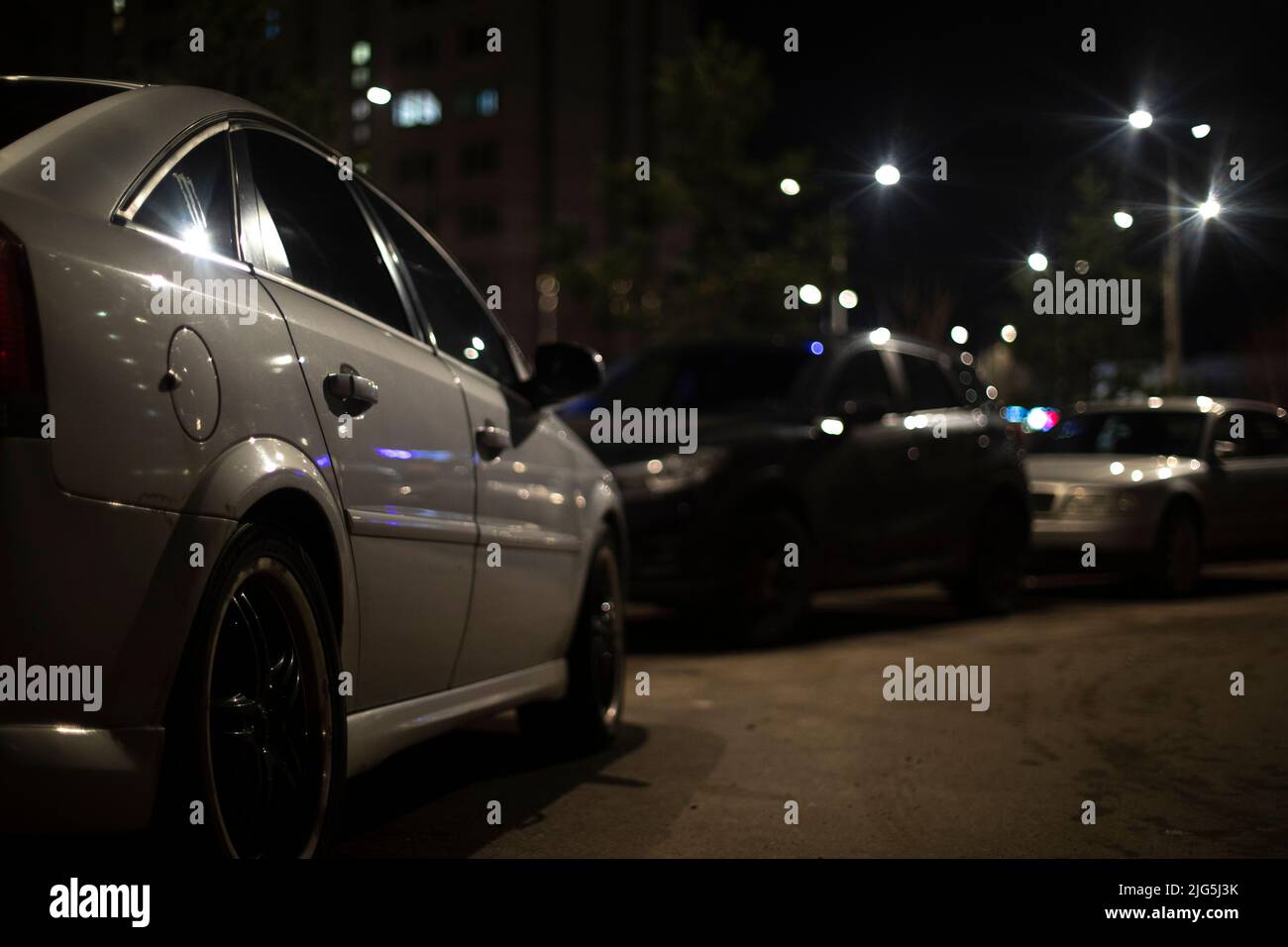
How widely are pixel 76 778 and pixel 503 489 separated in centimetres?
236

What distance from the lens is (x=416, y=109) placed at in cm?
7200

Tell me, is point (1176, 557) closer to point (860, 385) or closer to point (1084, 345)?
point (860, 385)

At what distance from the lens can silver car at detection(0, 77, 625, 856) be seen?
268 centimetres

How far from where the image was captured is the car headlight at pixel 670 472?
30.6ft

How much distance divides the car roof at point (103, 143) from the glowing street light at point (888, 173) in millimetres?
17626

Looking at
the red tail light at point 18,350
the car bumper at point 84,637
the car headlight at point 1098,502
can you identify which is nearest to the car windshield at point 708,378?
the car headlight at point 1098,502

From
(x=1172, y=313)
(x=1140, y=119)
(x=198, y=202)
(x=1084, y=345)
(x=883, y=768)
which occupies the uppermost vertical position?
(x=1172, y=313)

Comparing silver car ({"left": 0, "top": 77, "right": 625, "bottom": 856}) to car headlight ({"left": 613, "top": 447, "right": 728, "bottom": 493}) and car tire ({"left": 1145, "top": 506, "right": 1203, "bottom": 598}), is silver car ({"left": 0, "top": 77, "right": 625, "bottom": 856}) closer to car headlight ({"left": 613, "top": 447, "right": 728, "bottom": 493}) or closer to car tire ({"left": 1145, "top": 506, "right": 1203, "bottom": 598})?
car headlight ({"left": 613, "top": 447, "right": 728, "bottom": 493})

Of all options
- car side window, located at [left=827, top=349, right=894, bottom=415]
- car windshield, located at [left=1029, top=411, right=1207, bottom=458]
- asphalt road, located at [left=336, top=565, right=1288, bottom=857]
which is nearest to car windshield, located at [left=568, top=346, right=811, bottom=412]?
car side window, located at [left=827, top=349, right=894, bottom=415]

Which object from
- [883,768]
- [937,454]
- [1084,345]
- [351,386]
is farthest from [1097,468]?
[1084,345]

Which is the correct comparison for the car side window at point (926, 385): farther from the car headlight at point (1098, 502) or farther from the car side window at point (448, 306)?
the car side window at point (448, 306)

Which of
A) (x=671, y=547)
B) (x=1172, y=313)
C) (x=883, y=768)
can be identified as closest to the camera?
(x=883, y=768)

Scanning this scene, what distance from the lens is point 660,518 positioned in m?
9.24

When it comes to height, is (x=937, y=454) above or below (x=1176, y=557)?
above
